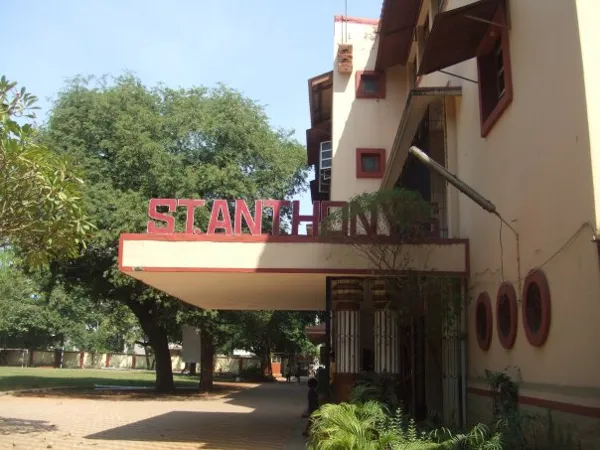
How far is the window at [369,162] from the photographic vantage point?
19.5 m

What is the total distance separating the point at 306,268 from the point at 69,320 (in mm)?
63155

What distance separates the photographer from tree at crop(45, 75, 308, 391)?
23281 mm

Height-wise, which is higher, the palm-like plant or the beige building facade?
the beige building facade

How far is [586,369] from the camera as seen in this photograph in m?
6.29

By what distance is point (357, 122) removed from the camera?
1994cm

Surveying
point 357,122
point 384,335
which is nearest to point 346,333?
point 384,335

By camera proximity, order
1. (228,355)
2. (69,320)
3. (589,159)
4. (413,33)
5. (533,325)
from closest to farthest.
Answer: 1. (589,159)
2. (533,325)
3. (413,33)
4. (228,355)
5. (69,320)

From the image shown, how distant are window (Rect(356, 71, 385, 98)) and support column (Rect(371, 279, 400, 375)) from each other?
9461 millimetres

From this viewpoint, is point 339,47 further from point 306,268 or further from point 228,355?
point 228,355

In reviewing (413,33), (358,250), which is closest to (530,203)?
(358,250)

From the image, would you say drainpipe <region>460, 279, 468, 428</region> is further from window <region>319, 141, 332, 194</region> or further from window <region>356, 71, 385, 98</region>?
window <region>319, 141, 332, 194</region>

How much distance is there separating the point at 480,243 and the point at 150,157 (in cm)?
1648

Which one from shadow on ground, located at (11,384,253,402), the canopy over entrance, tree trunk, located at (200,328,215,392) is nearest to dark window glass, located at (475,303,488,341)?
the canopy over entrance

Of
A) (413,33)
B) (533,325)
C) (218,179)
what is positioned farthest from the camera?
(218,179)
